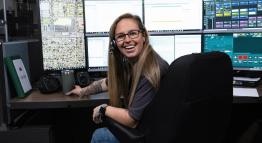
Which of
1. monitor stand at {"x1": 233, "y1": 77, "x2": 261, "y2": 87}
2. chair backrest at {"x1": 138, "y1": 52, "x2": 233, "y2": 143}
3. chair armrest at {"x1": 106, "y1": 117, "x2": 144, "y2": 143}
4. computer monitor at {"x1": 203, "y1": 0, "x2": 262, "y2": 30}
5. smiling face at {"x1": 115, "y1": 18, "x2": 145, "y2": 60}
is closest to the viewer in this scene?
chair backrest at {"x1": 138, "y1": 52, "x2": 233, "y2": 143}

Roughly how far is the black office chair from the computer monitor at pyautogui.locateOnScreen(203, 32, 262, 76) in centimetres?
81

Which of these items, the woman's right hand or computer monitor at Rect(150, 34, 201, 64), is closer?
the woman's right hand

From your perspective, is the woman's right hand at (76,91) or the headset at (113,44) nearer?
the headset at (113,44)

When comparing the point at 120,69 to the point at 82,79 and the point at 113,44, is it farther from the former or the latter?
the point at 82,79

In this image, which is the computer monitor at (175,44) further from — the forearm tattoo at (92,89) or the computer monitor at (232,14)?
the forearm tattoo at (92,89)

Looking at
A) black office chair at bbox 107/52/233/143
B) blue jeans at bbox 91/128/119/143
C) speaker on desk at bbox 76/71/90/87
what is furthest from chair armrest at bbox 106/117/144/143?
speaker on desk at bbox 76/71/90/87

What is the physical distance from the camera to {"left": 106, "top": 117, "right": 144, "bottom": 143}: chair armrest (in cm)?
126

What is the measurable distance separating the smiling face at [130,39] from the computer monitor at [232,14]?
2.48ft

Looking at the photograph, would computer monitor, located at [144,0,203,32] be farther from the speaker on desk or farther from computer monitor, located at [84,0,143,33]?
the speaker on desk

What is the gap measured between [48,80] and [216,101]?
101 centimetres

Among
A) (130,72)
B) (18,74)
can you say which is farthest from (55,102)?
(130,72)

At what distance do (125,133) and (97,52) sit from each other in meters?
0.87

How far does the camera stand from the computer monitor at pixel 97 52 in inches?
81.0

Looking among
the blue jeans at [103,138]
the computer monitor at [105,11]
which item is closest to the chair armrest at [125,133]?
the blue jeans at [103,138]
